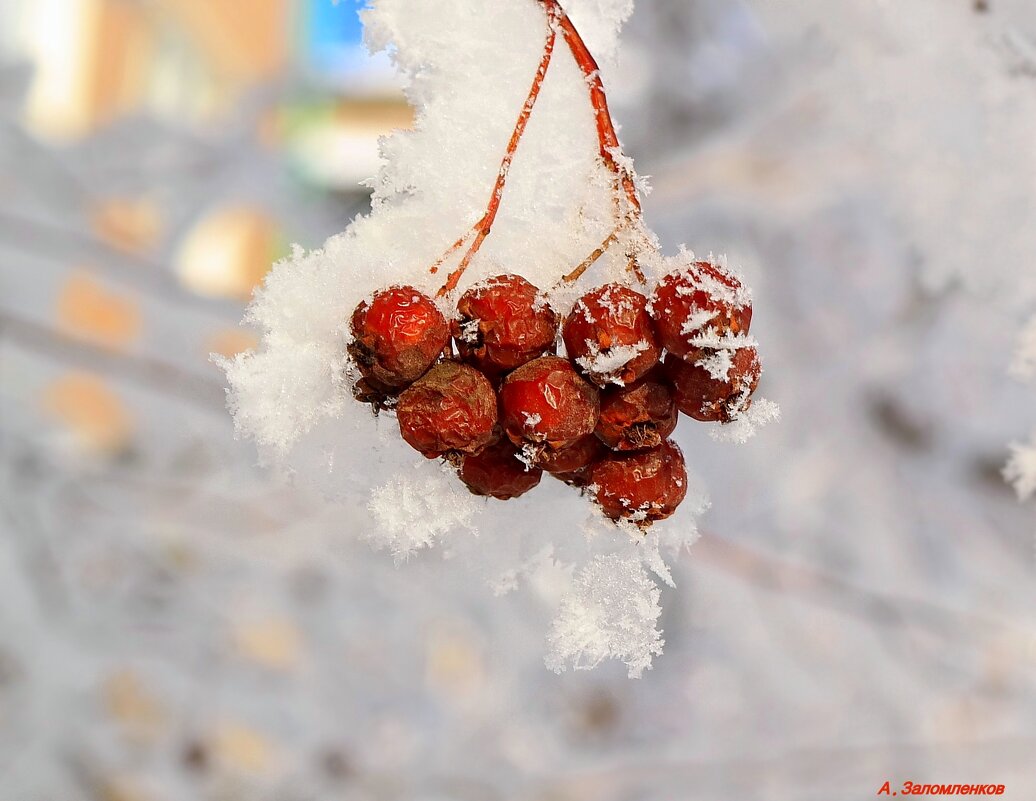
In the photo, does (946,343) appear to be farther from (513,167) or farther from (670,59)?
(513,167)

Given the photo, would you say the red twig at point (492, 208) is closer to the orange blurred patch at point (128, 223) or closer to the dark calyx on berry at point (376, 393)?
the dark calyx on berry at point (376, 393)

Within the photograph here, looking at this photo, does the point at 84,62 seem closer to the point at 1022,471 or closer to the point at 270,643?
the point at 270,643

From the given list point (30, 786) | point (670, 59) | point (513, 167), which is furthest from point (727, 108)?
point (30, 786)

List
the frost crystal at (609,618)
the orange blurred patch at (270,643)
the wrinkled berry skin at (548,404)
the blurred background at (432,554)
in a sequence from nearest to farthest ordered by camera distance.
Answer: the wrinkled berry skin at (548,404)
the frost crystal at (609,618)
the blurred background at (432,554)
the orange blurred patch at (270,643)

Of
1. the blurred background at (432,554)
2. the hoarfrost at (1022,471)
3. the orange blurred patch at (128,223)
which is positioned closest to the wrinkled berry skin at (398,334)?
the blurred background at (432,554)

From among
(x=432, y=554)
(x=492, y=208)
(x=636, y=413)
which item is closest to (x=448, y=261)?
(x=492, y=208)

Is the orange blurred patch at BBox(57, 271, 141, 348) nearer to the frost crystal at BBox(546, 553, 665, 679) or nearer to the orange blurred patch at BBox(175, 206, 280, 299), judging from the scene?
the orange blurred patch at BBox(175, 206, 280, 299)
